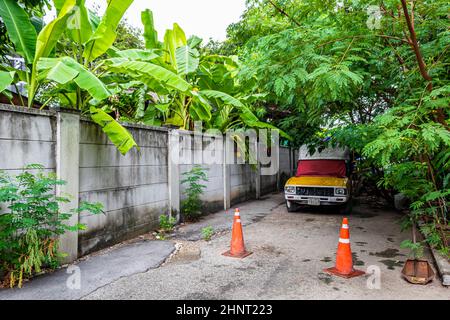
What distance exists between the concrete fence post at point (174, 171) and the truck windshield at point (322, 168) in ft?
15.1

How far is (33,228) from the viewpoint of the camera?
4.22 m

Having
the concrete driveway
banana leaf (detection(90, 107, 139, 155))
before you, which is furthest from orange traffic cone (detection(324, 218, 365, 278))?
banana leaf (detection(90, 107, 139, 155))

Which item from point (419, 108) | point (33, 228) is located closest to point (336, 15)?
point (419, 108)

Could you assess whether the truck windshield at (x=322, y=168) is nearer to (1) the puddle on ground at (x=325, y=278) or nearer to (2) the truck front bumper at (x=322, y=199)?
(2) the truck front bumper at (x=322, y=199)

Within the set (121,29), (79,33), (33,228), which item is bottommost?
(33,228)

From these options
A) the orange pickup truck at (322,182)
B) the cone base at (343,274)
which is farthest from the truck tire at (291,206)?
the cone base at (343,274)

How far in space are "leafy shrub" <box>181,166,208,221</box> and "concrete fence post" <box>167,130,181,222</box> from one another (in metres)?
0.26

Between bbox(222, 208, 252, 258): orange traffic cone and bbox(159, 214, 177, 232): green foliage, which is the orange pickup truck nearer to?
bbox(159, 214, 177, 232): green foliage

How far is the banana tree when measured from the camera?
4.41 m

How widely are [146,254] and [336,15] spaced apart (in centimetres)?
553

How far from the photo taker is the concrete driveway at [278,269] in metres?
3.90

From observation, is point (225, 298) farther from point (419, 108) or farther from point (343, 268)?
point (419, 108)
